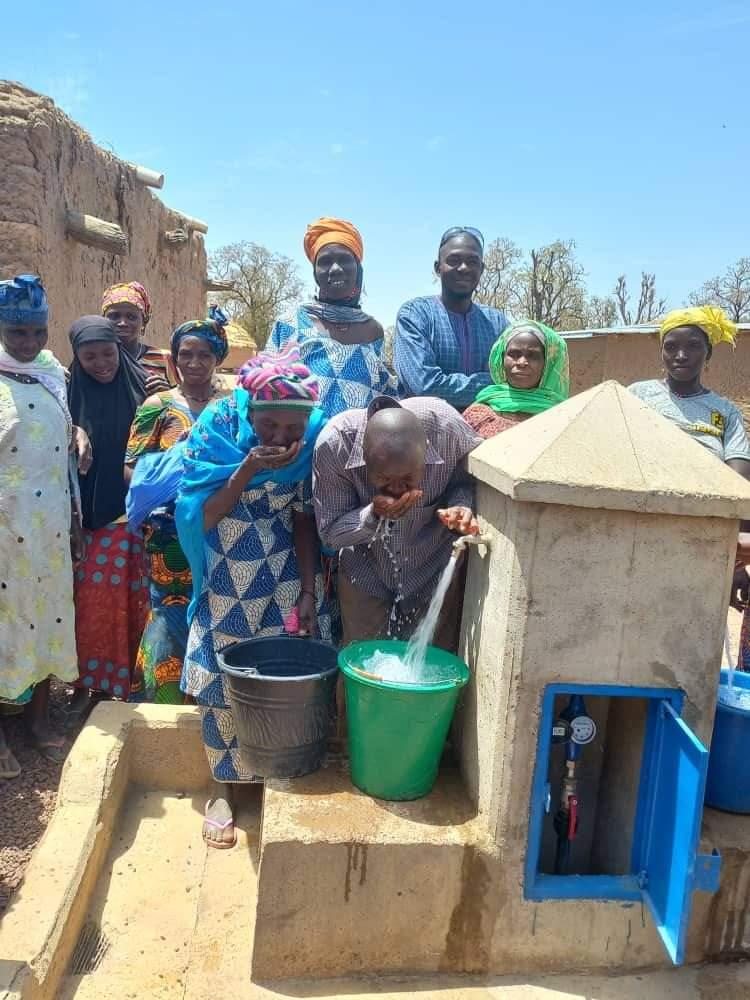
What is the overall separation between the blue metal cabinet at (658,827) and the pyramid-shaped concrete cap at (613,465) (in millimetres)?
551

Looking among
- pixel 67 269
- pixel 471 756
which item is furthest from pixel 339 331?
pixel 67 269

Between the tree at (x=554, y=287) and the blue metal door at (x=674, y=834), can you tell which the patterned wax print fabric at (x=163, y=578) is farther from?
the tree at (x=554, y=287)

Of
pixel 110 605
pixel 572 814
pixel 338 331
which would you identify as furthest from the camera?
pixel 110 605

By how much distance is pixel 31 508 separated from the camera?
125 inches

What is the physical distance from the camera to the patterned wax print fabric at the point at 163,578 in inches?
130

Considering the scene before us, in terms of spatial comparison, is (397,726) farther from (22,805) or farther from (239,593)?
(22,805)

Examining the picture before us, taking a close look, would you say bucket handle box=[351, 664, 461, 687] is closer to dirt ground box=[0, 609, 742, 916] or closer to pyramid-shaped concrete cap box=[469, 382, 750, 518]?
pyramid-shaped concrete cap box=[469, 382, 750, 518]

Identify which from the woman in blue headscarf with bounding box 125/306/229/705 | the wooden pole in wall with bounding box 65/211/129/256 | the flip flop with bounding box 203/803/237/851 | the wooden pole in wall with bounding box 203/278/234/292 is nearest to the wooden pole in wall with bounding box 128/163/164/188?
the wooden pole in wall with bounding box 65/211/129/256

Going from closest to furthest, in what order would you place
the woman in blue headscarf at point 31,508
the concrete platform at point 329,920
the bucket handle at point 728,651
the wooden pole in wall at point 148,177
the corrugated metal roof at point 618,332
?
the concrete platform at point 329,920, the bucket handle at point 728,651, the woman in blue headscarf at point 31,508, the wooden pole in wall at point 148,177, the corrugated metal roof at point 618,332

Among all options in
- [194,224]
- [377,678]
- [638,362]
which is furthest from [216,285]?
[377,678]

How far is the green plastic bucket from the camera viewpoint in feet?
7.32

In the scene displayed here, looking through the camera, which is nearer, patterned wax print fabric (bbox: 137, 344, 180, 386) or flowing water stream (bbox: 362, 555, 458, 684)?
flowing water stream (bbox: 362, 555, 458, 684)

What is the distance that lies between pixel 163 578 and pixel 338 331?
1330mm

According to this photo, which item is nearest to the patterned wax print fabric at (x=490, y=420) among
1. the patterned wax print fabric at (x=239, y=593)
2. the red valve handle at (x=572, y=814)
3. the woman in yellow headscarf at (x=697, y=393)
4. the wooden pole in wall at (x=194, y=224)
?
the patterned wax print fabric at (x=239, y=593)
